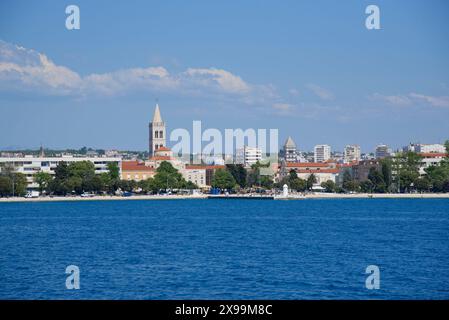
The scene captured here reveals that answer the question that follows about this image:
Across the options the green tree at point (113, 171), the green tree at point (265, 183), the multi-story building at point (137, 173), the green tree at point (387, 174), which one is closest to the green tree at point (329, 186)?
the green tree at point (265, 183)

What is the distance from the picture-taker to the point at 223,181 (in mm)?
104062

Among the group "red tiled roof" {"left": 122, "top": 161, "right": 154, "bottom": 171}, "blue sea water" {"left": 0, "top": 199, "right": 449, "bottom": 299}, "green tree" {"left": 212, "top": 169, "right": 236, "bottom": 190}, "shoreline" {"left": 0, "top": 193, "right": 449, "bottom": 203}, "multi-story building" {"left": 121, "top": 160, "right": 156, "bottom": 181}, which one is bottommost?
"blue sea water" {"left": 0, "top": 199, "right": 449, "bottom": 299}

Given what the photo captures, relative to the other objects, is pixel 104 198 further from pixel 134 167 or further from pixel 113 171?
pixel 134 167

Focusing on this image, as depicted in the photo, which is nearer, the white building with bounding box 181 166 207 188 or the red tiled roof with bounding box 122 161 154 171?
the red tiled roof with bounding box 122 161 154 171

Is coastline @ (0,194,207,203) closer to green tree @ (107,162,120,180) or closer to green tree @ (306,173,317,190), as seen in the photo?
green tree @ (107,162,120,180)

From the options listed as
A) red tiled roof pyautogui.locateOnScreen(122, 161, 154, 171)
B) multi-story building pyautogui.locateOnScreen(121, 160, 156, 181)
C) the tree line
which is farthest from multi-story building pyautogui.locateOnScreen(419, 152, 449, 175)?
red tiled roof pyautogui.locateOnScreen(122, 161, 154, 171)

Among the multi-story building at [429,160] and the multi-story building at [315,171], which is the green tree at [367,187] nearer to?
the multi-story building at [429,160]

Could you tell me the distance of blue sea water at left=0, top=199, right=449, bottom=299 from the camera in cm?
1903

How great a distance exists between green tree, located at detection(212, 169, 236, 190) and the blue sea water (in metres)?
62.2

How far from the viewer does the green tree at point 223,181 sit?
341 feet

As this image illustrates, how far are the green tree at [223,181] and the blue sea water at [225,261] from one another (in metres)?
62.2

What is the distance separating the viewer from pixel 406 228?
40094 millimetres
